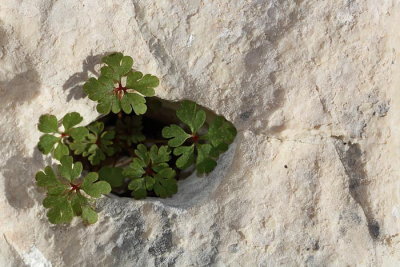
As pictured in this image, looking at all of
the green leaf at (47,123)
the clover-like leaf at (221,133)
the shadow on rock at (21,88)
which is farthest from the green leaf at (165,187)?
the shadow on rock at (21,88)

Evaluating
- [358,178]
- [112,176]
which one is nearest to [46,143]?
[112,176]

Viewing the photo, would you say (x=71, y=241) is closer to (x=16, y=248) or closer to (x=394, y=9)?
(x=16, y=248)

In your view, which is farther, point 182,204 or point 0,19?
point 182,204

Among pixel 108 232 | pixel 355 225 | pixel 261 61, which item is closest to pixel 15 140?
pixel 108 232

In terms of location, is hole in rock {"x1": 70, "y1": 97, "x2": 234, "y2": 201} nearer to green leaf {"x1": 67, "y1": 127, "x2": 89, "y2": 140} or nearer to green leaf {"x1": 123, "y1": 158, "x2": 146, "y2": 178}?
green leaf {"x1": 123, "y1": 158, "x2": 146, "y2": 178}

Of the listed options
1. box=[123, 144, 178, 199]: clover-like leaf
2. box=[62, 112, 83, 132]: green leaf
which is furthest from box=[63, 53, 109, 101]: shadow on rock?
box=[123, 144, 178, 199]: clover-like leaf

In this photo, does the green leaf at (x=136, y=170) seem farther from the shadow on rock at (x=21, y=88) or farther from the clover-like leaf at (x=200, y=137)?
the shadow on rock at (x=21, y=88)
